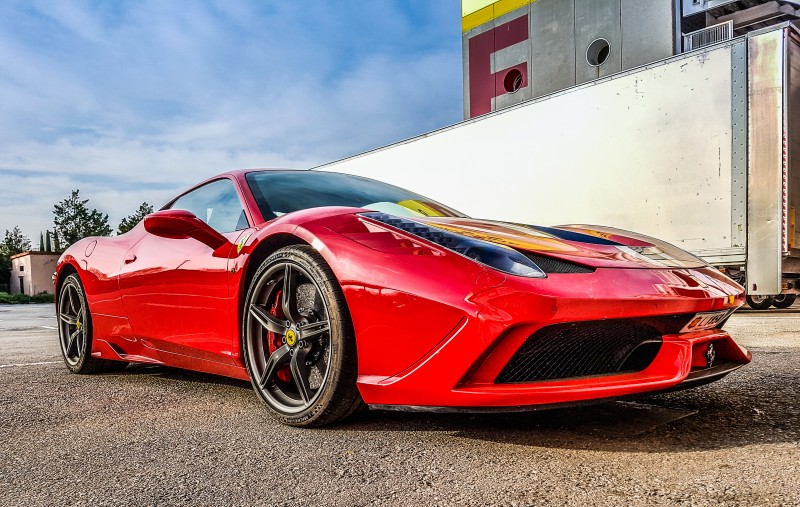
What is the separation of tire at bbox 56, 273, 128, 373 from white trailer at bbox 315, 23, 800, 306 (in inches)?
197

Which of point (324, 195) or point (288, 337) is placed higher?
point (324, 195)

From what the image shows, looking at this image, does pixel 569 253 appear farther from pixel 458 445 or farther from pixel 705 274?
pixel 458 445

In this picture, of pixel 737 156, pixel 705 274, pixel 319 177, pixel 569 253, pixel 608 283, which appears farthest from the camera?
pixel 737 156

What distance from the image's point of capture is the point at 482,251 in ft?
6.55

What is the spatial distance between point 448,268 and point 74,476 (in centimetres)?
117

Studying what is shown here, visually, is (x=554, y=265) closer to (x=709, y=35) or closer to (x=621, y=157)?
(x=621, y=157)

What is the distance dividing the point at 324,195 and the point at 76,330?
199 centimetres

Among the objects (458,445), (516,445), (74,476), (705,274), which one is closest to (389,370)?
(458,445)

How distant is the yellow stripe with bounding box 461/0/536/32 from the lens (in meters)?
12.8

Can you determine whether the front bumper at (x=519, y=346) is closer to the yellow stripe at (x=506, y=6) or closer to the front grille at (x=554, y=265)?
the front grille at (x=554, y=265)

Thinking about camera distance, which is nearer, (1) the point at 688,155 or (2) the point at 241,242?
(2) the point at 241,242

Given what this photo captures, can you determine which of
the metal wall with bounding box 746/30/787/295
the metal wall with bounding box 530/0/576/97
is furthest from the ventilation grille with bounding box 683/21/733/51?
the metal wall with bounding box 746/30/787/295

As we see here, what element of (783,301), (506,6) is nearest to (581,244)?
(783,301)

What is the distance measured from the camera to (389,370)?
6.72 feet
